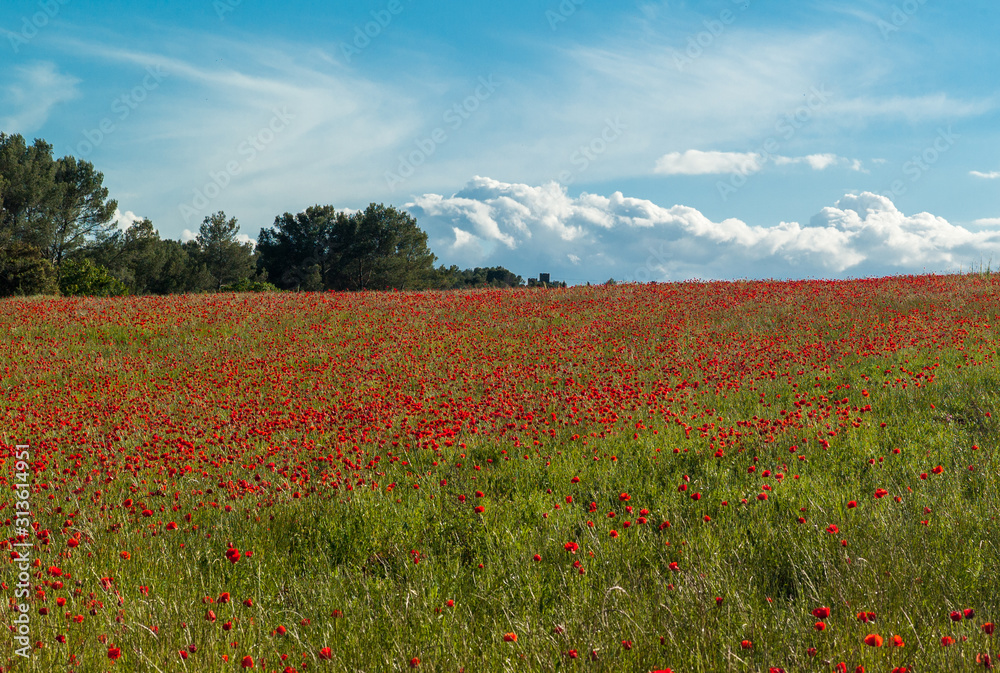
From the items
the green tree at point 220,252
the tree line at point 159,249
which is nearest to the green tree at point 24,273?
the tree line at point 159,249

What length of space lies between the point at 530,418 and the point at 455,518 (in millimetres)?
2547

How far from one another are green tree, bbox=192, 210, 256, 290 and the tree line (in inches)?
3.5

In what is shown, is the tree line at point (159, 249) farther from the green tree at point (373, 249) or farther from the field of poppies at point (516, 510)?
the field of poppies at point (516, 510)

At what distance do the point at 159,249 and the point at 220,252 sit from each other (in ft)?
26.6

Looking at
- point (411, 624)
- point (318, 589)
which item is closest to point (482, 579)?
point (411, 624)

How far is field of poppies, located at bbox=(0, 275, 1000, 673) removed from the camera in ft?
11.5

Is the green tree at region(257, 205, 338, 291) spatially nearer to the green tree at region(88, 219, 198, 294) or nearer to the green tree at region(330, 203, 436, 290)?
the green tree at region(330, 203, 436, 290)

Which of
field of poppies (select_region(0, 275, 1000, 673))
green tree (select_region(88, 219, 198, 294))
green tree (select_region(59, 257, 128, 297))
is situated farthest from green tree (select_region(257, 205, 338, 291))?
field of poppies (select_region(0, 275, 1000, 673))

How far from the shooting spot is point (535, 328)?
17.0 meters

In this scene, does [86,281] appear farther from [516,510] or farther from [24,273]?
[516,510]

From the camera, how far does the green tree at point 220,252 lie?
55.8 meters

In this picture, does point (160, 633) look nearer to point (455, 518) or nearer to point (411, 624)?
point (411, 624)

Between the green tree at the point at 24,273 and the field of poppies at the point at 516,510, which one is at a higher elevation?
the green tree at the point at 24,273

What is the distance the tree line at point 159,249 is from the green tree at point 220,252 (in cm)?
9
